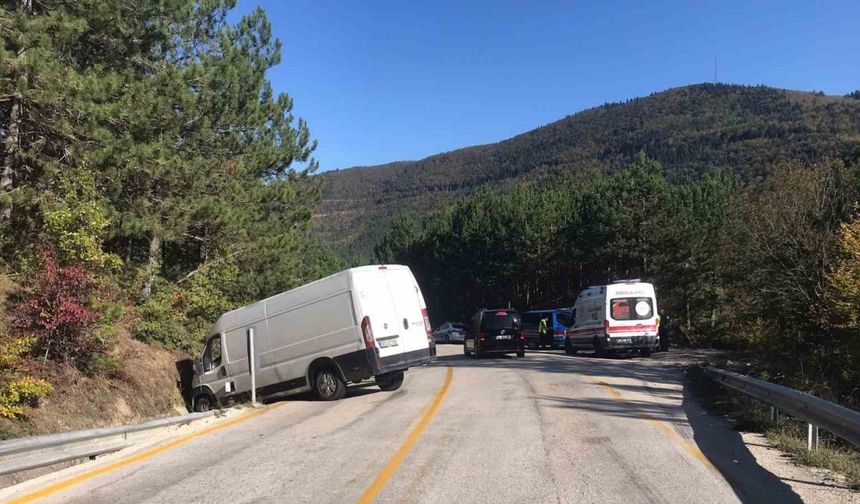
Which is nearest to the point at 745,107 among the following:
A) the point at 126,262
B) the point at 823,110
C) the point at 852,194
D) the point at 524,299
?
the point at 823,110

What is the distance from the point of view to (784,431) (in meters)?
8.89

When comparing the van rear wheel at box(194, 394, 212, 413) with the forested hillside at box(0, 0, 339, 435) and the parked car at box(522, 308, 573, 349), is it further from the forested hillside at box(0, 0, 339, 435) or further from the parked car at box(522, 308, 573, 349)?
the parked car at box(522, 308, 573, 349)

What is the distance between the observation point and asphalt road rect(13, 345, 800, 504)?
6.14 metres

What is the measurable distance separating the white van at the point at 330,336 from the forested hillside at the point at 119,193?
228cm

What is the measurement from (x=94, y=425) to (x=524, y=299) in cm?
5958

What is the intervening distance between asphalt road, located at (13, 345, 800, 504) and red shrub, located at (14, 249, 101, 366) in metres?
3.79

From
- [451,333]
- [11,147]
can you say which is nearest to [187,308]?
[11,147]

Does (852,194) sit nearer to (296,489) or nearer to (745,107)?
(296,489)

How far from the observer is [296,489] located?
249 inches

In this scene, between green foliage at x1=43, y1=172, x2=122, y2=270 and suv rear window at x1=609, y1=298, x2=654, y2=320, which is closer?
green foliage at x1=43, y1=172, x2=122, y2=270

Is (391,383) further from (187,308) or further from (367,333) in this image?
(187,308)

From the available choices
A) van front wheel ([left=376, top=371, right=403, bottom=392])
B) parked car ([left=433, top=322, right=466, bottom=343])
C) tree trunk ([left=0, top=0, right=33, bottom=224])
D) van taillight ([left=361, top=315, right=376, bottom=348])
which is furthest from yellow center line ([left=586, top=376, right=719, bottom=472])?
parked car ([left=433, top=322, right=466, bottom=343])

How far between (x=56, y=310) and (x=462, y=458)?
26.8ft

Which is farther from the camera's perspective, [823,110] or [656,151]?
[656,151]
